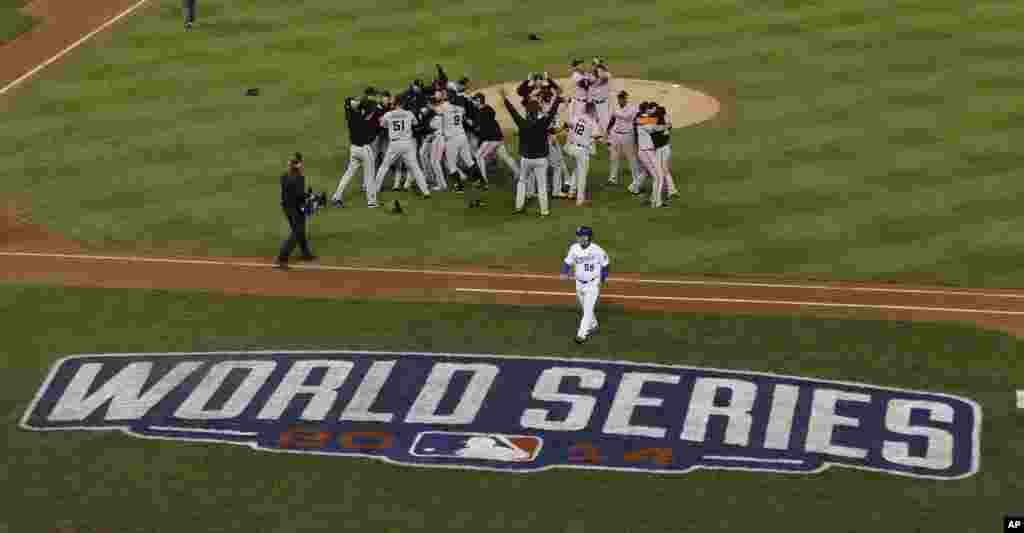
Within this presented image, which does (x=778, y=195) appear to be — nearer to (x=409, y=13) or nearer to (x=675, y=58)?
(x=675, y=58)

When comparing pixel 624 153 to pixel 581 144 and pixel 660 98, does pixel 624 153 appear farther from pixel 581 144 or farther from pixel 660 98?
pixel 660 98

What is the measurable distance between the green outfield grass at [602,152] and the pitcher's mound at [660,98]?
2.30 ft

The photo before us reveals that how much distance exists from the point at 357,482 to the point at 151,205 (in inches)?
520

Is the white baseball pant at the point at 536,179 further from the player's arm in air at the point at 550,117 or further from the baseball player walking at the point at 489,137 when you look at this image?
the baseball player walking at the point at 489,137

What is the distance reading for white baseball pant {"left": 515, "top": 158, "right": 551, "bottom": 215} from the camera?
1150 inches

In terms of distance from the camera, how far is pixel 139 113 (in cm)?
3753

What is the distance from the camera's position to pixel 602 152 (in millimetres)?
34125

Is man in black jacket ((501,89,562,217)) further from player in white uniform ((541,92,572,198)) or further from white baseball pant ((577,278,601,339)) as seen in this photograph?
white baseball pant ((577,278,601,339))

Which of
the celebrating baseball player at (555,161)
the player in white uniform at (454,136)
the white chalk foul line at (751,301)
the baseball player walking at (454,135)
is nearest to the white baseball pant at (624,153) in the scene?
the celebrating baseball player at (555,161)

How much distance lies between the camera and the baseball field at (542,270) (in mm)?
18891

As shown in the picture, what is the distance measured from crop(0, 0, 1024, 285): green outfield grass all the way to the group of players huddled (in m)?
0.63

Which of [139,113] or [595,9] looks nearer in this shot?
[139,113]

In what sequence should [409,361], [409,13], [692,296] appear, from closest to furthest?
[409,361] → [692,296] → [409,13]

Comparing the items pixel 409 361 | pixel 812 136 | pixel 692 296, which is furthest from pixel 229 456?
pixel 812 136
